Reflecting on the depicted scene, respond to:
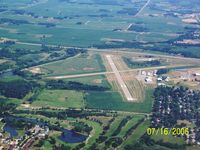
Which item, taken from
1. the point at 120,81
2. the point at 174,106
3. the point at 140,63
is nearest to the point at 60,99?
the point at 120,81

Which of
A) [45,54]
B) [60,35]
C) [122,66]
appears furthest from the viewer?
[60,35]

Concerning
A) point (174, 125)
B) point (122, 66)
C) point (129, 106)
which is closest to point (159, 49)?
point (122, 66)

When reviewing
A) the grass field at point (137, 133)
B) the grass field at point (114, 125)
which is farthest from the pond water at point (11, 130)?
the grass field at point (137, 133)

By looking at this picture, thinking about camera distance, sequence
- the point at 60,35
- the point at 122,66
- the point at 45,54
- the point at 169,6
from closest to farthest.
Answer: the point at 122,66, the point at 45,54, the point at 60,35, the point at 169,6

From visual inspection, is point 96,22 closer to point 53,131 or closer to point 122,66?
point 122,66

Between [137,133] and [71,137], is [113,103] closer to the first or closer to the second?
[137,133]

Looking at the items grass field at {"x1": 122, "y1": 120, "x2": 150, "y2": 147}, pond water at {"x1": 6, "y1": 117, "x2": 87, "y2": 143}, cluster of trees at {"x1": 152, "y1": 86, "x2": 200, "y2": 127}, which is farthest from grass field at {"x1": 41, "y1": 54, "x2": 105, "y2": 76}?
grass field at {"x1": 122, "y1": 120, "x2": 150, "y2": 147}

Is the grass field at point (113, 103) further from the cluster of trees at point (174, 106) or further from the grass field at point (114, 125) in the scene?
the grass field at point (114, 125)
